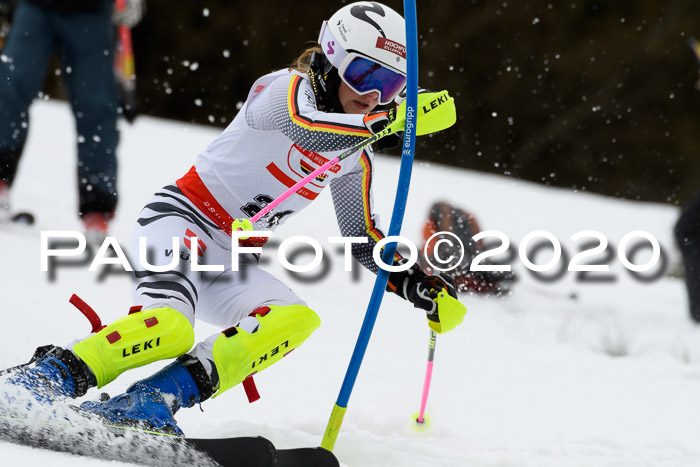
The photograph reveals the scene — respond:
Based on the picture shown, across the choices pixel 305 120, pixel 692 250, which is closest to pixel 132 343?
pixel 305 120

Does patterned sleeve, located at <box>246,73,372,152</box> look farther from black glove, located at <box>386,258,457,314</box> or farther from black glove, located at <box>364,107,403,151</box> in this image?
black glove, located at <box>386,258,457,314</box>

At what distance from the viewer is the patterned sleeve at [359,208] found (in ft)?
10.3

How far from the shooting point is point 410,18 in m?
2.59

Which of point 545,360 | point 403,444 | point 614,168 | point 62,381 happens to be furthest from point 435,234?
point 614,168

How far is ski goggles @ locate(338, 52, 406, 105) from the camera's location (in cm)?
284

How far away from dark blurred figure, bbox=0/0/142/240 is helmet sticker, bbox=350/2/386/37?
8.50 feet

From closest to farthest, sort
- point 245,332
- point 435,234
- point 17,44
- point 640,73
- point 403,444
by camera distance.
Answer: point 245,332
point 403,444
point 17,44
point 435,234
point 640,73

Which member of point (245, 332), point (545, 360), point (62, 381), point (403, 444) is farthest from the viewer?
point (545, 360)

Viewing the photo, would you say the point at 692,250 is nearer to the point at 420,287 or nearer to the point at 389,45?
the point at 420,287

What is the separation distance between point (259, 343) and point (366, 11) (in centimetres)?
120

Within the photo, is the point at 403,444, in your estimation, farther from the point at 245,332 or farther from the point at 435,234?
the point at 435,234

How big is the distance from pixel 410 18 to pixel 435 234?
330 cm

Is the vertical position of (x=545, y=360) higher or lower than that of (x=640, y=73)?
lower

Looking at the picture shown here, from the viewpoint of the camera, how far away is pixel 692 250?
568 centimetres
